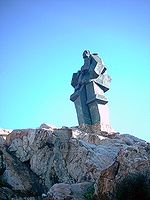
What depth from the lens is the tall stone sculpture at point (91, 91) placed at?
68.4 feet

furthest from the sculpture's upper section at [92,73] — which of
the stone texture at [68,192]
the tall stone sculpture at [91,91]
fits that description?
the stone texture at [68,192]

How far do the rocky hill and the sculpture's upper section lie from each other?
5.47 metres

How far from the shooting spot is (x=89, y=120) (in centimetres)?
2106

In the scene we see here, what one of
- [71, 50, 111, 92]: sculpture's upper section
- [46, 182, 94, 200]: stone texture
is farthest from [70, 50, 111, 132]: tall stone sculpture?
[46, 182, 94, 200]: stone texture

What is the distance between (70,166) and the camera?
43.8 feet

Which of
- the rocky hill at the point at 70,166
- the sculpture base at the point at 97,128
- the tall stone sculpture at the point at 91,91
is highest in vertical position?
the tall stone sculpture at the point at 91,91

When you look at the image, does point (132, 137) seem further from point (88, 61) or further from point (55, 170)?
point (88, 61)

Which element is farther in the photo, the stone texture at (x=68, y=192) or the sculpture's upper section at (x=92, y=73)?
the sculpture's upper section at (x=92, y=73)

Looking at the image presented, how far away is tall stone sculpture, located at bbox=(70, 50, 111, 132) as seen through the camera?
68.4 feet

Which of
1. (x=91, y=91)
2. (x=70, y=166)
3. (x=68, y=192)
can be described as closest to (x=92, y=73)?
(x=91, y=91)

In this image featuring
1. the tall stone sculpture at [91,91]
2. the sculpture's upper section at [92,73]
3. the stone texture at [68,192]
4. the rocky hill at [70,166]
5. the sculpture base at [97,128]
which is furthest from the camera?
the sculpture's upper section at [92,73]

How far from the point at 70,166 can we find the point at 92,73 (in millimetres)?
9924

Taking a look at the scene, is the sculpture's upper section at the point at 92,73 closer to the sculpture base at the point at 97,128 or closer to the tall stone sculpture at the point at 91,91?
the tall stone sculpture at the point at 91,91

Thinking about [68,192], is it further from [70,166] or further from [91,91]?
[91,91]
